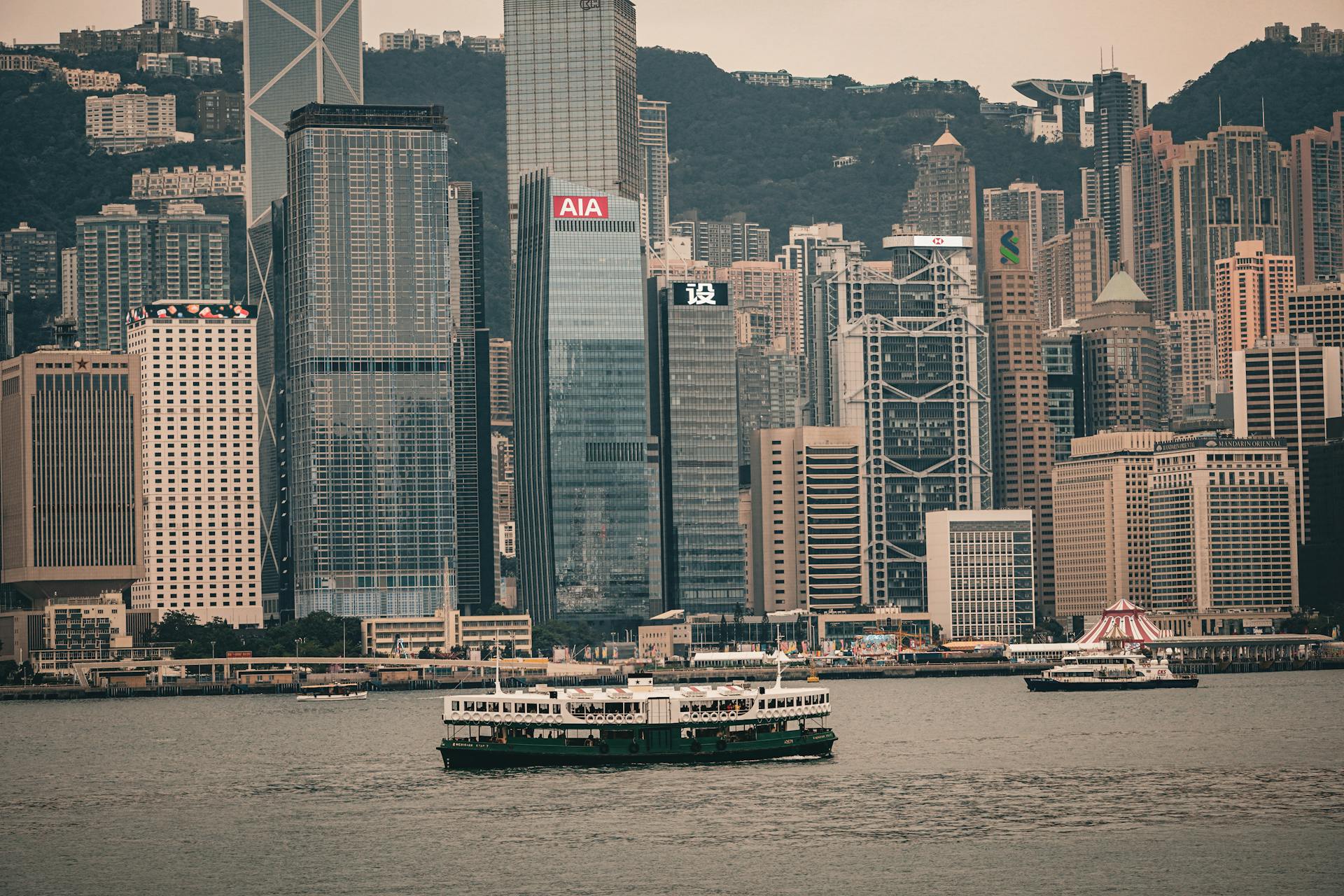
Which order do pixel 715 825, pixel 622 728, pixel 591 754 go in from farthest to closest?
pixel 591 754 → pixel 622 728 → pixel 715 825

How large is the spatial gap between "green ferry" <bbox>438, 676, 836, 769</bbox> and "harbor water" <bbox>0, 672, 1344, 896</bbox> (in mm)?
1681

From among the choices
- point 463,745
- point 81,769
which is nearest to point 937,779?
point 463,745

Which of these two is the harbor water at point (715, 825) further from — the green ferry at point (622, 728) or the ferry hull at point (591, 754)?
the green ferry at point (622, 728)

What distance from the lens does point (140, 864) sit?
119 m

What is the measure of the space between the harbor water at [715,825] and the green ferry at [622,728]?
1681 mm

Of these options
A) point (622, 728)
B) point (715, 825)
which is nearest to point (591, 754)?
point (622, 728)

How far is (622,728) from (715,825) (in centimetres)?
2896

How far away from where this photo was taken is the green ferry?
15375cm

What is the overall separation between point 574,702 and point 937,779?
80.3 ft

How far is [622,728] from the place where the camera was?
153625 millimetres

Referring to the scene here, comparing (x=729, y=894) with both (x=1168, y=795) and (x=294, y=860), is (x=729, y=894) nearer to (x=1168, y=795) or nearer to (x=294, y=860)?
(x=294, y=860)

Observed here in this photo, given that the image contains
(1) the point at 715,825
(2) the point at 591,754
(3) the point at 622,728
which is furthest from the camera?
(2) the point at 591,754

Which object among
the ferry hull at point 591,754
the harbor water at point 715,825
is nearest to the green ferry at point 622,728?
the ferry hull at point 591,754

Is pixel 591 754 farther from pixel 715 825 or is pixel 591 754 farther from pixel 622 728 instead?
pixel 715 825
